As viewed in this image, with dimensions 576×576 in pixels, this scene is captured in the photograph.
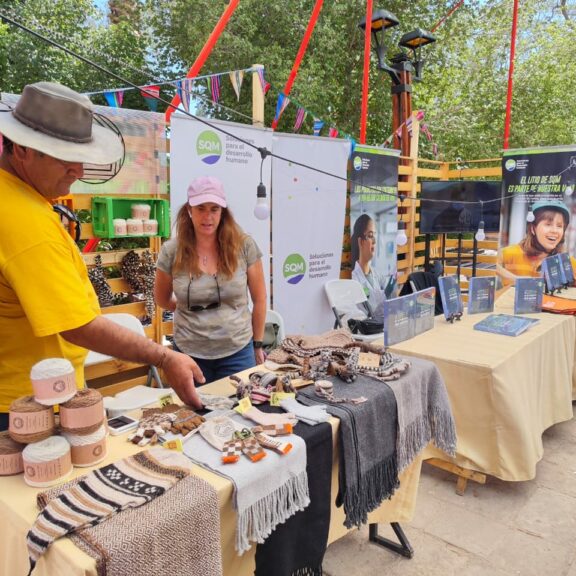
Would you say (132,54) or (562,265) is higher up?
(132,54)

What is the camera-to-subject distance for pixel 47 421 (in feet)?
3.69

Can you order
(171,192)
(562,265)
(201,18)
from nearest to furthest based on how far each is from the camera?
(171,192), (562,265), (201,18)

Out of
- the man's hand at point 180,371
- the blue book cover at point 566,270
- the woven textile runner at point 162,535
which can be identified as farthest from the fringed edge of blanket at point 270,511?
the blue book cover at point 566,270

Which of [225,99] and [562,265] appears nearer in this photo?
[562,265]

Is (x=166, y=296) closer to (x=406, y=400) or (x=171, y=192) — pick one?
(x=171, y=192)

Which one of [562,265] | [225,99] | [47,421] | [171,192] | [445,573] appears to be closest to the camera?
[47,421]

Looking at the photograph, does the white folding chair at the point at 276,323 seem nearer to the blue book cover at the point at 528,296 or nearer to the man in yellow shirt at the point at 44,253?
the blue book cover at the point at 528,296

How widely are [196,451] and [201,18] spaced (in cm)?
1058

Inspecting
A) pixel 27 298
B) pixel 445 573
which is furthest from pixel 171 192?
pixel 445 573

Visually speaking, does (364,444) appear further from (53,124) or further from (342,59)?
(342,59)

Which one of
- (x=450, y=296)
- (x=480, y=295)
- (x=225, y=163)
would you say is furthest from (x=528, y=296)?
(x=225, y=163)

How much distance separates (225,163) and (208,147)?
0.19 meters

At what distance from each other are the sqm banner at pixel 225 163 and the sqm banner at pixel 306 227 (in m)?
0.21

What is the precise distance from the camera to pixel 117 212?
10.1 feet
